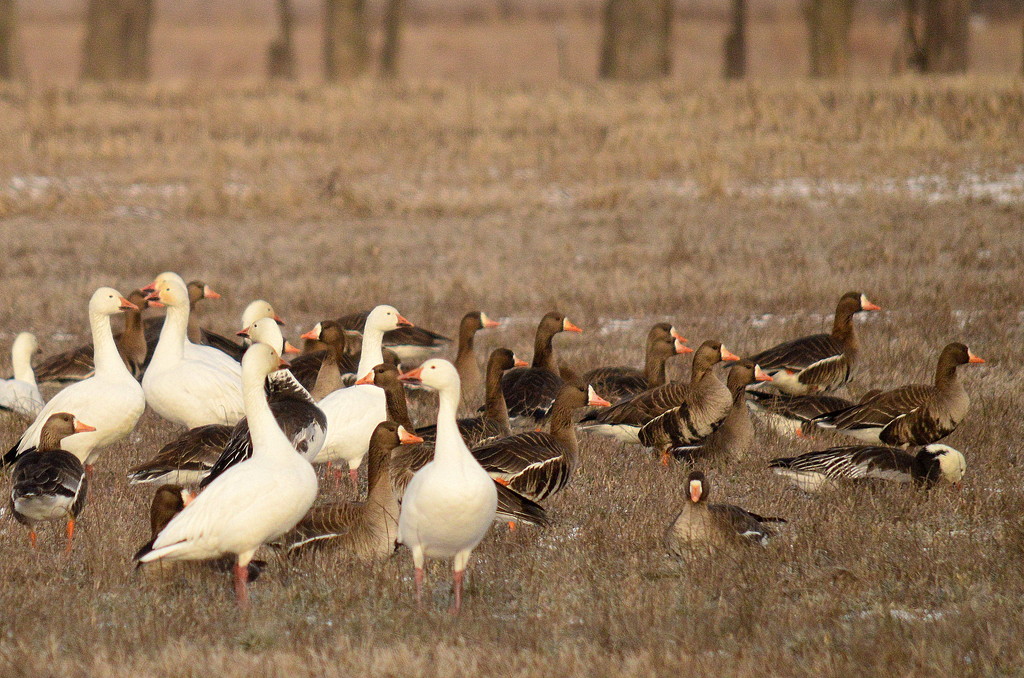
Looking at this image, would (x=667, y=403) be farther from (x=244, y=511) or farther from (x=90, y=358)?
(x=90, y=358)

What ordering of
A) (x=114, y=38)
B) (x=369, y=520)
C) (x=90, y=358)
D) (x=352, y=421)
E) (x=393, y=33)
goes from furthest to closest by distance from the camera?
(x=393, y=33) → (x=114, y=38) → (x=90, y=358) → (x=352, y=421) → (x=369, y=520)

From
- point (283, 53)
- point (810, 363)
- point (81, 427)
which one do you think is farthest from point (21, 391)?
point (283, 53)

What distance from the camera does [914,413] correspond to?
8672mm

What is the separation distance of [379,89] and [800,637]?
25003 mm

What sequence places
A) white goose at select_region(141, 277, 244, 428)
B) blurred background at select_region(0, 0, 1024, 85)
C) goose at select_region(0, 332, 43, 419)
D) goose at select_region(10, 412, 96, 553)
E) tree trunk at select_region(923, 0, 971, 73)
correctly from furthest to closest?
blurred background at select_region(0, 0, 1024, 85) → tree trunk at select_region(923, 0, 971, 73) → goose at select_region(0, 332, 43, 419) → white goose at select_region(141, 277, 244, 428) → goose at select_region(10, 412, 96, 553)

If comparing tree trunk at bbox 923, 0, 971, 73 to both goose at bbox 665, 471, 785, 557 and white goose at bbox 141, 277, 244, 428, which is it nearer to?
white goose at bbox 141, 277, 244, 428

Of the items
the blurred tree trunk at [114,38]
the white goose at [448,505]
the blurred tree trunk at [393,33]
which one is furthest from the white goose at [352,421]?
the blurred tree trunk at [393,33]

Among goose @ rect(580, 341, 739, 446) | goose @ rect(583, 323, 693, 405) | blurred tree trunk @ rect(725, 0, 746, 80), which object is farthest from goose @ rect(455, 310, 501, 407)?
blurred tree trunk @ rect(725, 0, 746, 80)

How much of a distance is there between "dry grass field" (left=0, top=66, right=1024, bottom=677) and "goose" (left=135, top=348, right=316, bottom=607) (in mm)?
285

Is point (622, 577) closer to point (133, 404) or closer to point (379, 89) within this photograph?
point (133, 404)

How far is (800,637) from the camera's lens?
5.33 metres

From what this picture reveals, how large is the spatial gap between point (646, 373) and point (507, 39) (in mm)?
47200

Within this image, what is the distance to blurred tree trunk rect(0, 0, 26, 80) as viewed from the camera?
35844 millimetres

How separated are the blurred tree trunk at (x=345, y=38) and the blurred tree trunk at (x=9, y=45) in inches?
360
